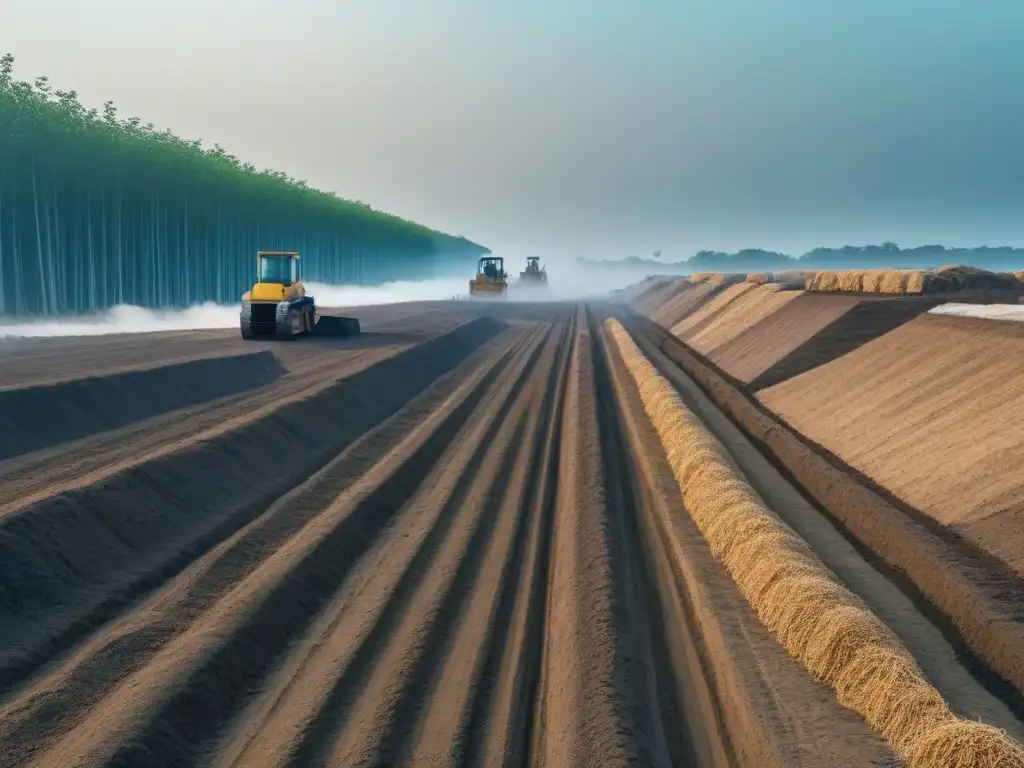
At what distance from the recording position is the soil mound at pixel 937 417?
11.0 m

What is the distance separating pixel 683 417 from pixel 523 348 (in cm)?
1912

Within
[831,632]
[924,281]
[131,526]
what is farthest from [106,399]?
[924,281]

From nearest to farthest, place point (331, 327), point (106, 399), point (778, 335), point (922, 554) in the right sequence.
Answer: point (922, 554), point (106, 399), point (778, 335), point (331, 327)

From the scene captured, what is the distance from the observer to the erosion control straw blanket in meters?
5.50

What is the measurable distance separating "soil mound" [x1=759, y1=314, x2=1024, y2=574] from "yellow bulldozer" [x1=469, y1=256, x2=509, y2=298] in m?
48.0

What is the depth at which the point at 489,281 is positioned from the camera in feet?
227

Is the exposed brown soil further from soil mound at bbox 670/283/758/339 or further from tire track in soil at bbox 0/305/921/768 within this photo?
soil mound at bbox 670/283/758/339

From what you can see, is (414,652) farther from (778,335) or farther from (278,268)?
(278,268)

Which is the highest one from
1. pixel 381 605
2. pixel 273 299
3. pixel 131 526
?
pixel 273 299

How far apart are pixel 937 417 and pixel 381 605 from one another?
10.9 meters

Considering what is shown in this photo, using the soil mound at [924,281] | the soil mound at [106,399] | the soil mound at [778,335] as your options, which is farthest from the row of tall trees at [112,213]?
the soil mound at [924,281]

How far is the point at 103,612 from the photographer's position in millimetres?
8180

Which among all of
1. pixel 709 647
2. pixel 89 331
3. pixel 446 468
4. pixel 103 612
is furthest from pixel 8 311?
pixel 709 647

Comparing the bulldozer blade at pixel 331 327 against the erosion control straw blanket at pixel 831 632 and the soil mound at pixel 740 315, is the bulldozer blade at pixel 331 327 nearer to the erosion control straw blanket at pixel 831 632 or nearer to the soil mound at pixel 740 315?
the soil mound at pixel 740 315
